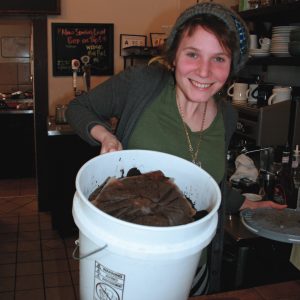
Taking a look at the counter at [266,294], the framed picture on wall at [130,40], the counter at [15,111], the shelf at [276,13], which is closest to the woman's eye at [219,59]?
the counter at [266,294]

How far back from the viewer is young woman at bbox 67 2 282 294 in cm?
111

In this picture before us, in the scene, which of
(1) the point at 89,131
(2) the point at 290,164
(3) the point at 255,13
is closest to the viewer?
(1) the point at 89,131

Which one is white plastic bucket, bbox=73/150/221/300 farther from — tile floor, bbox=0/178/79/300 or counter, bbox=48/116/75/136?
counter, bbox=48/116/75/136

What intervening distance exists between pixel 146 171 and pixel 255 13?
164 cm

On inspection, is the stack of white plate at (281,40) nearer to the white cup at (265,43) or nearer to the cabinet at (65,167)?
the white cup at (265,43)

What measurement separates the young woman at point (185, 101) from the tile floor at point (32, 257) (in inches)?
61.7

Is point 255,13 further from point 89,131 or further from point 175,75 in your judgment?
point 89,131

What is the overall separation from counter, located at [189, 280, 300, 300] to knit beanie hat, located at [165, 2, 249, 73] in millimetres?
664

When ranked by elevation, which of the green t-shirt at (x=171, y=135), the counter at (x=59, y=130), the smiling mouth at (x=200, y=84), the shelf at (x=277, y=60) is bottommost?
the counter at (x=59, y=130)

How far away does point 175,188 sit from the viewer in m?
0.87

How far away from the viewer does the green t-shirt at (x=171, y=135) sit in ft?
3.92

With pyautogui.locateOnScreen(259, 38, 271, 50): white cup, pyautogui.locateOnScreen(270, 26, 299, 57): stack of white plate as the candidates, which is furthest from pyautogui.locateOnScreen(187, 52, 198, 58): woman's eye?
pyautogui.locateOnScreen(259, 38, 271, 50): white cup

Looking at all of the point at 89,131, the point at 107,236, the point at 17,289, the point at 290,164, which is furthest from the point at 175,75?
the point at 17,289

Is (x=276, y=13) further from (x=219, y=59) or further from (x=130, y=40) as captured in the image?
(x=130, y=40)
